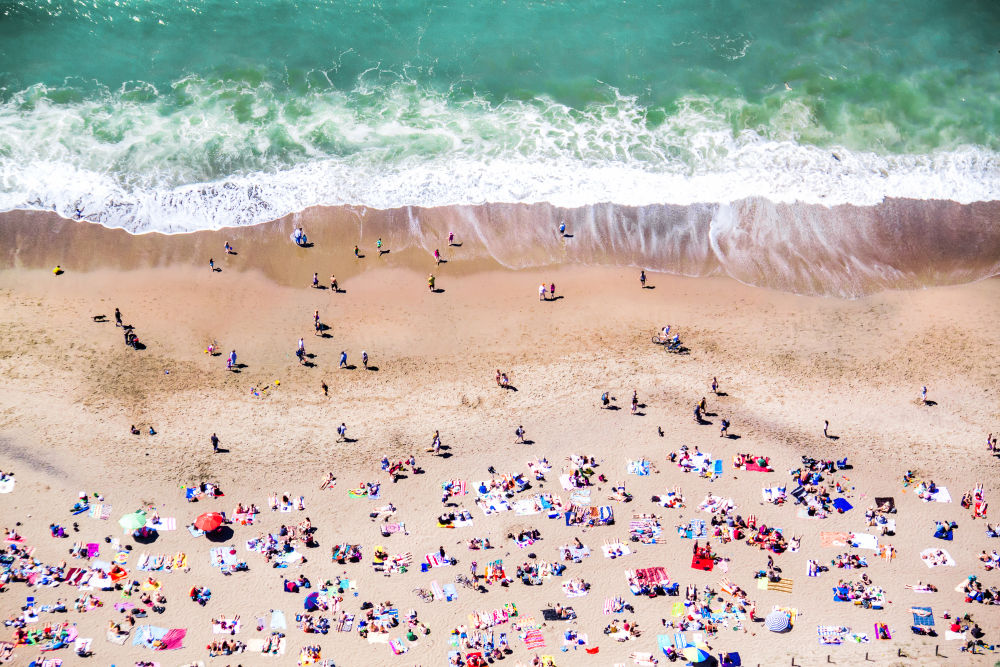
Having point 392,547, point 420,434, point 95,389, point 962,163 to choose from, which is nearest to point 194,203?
point 95,389

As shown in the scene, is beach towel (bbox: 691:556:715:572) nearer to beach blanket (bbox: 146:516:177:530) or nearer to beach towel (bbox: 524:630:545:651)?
beach towel (bbox: 524:630:545:651)

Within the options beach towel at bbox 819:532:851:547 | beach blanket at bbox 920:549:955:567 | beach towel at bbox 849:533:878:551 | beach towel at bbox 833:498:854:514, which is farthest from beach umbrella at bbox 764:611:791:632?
beach blanket at bbox 920:549:955:567

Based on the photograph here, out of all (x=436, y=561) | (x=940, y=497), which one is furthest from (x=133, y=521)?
(x=940, y=497)

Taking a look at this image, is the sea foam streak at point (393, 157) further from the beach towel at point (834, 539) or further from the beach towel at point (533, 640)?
the beach towel at point (533, 640)

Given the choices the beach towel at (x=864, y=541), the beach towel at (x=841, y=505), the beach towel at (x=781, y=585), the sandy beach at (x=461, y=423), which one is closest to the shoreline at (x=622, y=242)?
the sandy beach at (x=461, y=423)

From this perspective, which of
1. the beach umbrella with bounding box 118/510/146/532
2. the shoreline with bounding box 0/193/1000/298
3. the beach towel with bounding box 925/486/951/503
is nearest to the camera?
the beach umbrella with bounding box 118/510/146/532

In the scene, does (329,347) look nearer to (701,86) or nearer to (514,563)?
(514,563)
